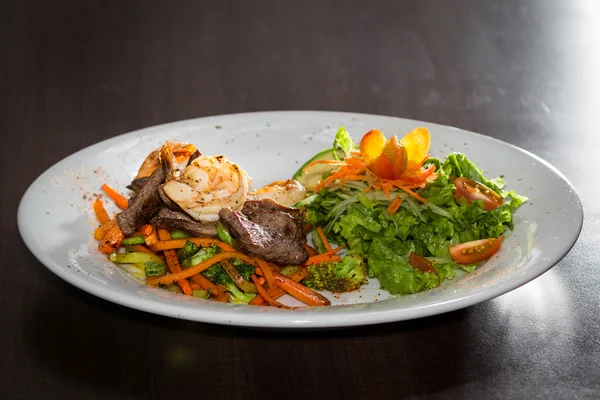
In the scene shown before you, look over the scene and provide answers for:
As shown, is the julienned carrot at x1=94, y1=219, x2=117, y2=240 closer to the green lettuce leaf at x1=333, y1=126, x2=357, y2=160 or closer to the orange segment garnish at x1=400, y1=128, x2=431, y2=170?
the green lettuce leaf at x1=333, y1=126, x2=357, y2=160

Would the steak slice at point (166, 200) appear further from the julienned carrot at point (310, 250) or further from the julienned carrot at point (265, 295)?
the julienned carrot at point (310, 250)

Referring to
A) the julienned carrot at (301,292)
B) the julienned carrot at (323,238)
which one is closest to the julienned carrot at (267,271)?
the julienned carrot at (301,292)

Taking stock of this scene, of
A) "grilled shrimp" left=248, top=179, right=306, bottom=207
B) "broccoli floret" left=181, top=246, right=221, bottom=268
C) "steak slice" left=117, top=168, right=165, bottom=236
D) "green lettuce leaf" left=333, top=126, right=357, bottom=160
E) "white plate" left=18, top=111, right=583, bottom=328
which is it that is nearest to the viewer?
"white plate" left=18, top=111, right=583, bottom=328

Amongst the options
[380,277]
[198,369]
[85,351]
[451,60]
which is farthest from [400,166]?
[451,60]

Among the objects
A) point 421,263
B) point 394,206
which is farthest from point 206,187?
point 421,263

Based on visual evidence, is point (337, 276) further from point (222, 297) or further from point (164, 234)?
point (164, 234)

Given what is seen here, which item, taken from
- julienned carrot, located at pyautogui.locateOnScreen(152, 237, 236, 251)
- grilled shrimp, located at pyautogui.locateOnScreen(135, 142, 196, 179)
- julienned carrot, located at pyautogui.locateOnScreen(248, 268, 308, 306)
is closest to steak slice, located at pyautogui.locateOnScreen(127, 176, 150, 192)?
grilled shrimp, located at pyautogui.locateOnScreen(135, 142, 196, 179)
